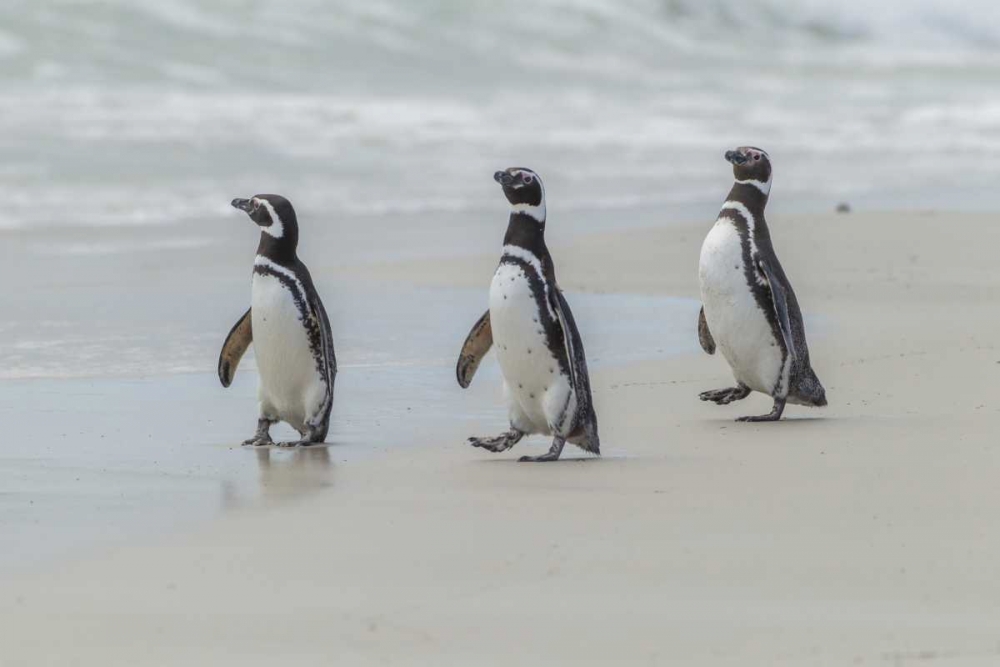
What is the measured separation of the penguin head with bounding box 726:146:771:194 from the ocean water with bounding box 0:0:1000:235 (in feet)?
27.7

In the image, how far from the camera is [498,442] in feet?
18.8

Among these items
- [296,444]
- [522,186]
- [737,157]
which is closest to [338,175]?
[737,157]

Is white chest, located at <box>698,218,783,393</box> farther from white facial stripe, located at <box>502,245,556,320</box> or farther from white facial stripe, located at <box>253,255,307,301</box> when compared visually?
white facial stripe, located at <box>253,255,307,301</box>

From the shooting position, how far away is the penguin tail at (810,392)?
6.59 metres

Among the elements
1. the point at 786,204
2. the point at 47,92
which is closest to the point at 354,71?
the point at 47,92

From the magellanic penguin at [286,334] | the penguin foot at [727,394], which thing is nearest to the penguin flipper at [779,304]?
the penguin foot at [727,394]

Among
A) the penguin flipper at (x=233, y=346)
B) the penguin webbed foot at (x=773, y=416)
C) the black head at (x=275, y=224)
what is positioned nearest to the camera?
the black head at (x=275, y=224)

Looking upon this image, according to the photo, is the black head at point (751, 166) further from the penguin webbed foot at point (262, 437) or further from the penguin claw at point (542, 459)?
the penguin webbed foot at point (262, 437)

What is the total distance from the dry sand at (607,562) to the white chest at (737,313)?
0.77 ft

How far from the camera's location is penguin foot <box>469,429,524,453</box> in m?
5.72

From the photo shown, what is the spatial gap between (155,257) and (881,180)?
9.03 metres

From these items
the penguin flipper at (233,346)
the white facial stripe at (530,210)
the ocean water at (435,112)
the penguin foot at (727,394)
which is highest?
the ocean water at (435,112)

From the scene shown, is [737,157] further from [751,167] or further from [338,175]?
[338,175]

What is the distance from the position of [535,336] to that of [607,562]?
1.58 meters
